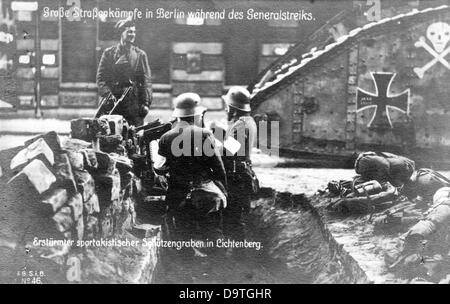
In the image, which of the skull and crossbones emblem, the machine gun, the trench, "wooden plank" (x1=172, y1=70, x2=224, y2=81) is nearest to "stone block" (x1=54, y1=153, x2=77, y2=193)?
the machine gun

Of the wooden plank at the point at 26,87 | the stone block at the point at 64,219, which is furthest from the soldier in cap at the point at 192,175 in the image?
the wooden plank at the point at 26,87

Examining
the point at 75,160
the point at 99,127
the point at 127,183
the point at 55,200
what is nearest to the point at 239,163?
the point at 127,183

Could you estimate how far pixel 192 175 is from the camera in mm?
6035

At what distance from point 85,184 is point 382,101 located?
11.3 feet

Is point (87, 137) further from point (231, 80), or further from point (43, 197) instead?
point (231, 80)

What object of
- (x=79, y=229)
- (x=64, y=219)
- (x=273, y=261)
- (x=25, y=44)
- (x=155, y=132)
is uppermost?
(x=25, y=44)

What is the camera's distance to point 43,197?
219 inches

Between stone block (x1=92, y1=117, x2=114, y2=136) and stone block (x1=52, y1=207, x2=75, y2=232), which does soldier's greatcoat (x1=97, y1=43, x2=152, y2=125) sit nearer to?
stone block (x1=92, y1=117, x2=114, y2=136)

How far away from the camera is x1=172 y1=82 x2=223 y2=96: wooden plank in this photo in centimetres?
705

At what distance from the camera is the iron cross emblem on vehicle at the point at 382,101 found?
674cm

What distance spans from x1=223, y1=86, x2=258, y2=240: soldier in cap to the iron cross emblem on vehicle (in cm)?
133

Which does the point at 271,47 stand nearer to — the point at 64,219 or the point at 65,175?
the point at 65,175

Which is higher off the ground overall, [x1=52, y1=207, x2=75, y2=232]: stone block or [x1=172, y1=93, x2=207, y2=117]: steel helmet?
[x1=172, y1=93, x2=207, y2=117]: steel helmet
